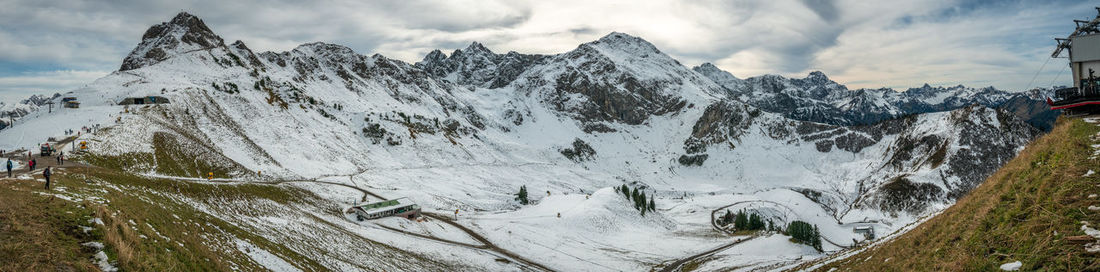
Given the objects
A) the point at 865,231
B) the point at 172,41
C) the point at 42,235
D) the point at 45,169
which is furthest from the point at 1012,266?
the point at 172,41

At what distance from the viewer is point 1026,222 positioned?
13.5 m

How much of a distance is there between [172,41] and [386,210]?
152023 millimetres

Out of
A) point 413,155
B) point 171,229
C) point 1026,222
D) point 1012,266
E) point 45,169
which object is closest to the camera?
point 1012,266

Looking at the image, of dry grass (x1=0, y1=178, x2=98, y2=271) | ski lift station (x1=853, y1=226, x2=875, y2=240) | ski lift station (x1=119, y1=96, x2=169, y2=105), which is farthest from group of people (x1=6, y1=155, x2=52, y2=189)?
ski lift station (x1=853, y1=226, x2=875, y2=240)

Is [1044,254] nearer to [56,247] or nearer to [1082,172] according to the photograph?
[1082,172]

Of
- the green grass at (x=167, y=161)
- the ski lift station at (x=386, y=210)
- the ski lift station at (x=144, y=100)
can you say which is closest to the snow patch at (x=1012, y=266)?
the ski lift station at (x=386, y=210)

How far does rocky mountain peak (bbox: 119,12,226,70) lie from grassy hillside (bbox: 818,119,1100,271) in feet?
660

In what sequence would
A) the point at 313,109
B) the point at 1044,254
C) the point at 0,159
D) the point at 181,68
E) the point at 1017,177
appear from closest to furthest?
the point at 1044,254
the point at 1017,177
the point at 0,159
the point at 181,68
the point at 313,109

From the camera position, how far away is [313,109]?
166875 mm

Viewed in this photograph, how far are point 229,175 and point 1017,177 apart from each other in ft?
318

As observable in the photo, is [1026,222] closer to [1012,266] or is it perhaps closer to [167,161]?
[1012,266]

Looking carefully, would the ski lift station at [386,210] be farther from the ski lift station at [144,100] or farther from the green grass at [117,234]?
the ski lift station at [144,100]

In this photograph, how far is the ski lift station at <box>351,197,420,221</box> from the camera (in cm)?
7510

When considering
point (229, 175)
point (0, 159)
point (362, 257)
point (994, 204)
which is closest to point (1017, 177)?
point (994, 204)
